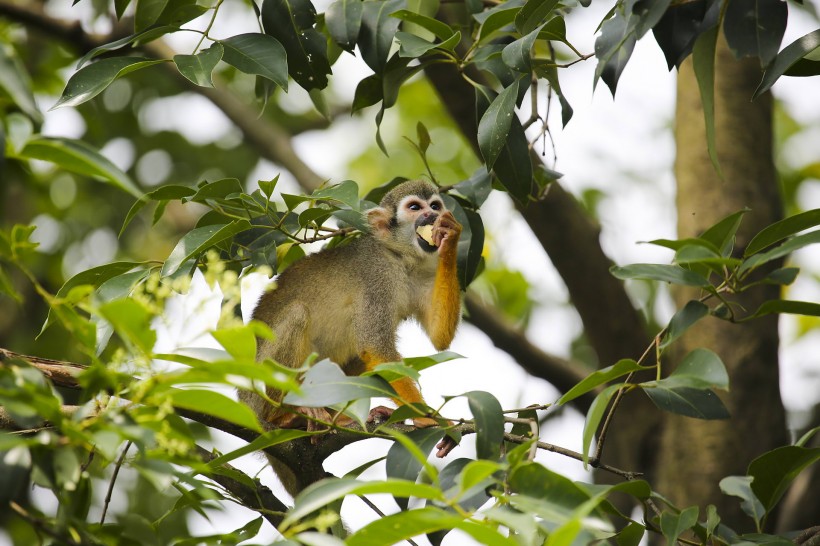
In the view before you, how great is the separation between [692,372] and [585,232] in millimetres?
3374

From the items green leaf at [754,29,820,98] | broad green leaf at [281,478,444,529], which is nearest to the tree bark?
green leaf at [754,29,820,98]

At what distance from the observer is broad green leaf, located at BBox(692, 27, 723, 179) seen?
3.29 metres

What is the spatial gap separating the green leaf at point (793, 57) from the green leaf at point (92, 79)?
6.98 feet

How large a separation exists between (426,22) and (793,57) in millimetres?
1307

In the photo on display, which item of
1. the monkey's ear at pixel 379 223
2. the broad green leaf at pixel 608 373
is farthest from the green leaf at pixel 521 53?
the monkey's ear at pixel 379 223

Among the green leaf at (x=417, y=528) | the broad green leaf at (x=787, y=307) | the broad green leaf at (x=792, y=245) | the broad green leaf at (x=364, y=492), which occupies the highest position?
the broad green leaf at (x=792, y=245)

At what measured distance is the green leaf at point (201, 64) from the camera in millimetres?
3021

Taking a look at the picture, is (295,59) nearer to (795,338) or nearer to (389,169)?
(389,169)

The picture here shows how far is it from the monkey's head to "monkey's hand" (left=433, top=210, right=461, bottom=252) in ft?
1.94

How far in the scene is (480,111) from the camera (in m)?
Answer: 3.66

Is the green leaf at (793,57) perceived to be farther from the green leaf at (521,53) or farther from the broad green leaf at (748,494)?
the broad green leaf at (748,494)

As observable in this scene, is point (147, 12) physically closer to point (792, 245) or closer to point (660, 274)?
point (660, 274)

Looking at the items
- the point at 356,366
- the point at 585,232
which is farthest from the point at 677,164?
the point at 356,366

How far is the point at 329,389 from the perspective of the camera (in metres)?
2.26
